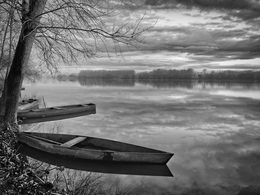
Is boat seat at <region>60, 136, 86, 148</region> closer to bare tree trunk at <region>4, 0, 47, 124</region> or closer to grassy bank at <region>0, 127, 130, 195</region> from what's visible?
grassy bank at <region>0, 127, 130, 195</region>

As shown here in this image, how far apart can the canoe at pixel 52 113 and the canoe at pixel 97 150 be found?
6.69 metres

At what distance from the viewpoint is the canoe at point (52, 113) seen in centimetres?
1575

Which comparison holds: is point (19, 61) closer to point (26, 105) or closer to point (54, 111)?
point (54, 111)

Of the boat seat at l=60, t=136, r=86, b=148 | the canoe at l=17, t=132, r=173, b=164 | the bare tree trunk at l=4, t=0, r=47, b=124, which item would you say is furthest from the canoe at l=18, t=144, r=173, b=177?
the bare tree trunk at l=4, t=0, r=47, b=124

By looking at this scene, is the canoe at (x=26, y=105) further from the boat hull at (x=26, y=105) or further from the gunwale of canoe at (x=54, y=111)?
the gunwale of canoe at (x=54, y=111)

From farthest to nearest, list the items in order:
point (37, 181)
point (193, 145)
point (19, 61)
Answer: point (193, 145), point (19, 61), point (37, 181)

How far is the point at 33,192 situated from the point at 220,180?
5.32 m

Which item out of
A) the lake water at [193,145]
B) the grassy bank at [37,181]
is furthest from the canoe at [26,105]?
the grassy bank at [37,181]

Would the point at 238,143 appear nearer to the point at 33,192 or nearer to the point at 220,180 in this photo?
the point at 220,180

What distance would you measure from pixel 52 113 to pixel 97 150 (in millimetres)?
10709

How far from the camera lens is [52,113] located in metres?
16.9

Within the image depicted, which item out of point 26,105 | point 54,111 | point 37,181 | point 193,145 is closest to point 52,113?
point 54,111

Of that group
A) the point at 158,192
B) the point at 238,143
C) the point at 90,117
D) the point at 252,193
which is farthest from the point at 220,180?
the point at 90,117

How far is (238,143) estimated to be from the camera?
10.7 m
